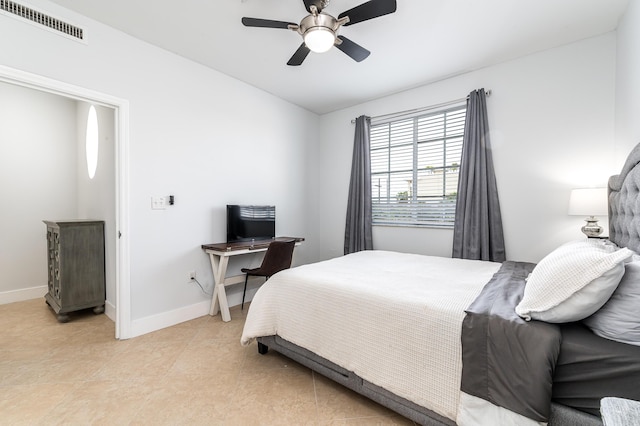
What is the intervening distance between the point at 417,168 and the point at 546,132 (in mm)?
1355

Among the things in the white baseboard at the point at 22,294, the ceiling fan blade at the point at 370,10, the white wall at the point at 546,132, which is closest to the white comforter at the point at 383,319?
the white wall at the point at 546,132

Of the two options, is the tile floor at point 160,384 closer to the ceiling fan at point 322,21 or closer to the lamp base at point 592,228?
the lamp base at point 592,228

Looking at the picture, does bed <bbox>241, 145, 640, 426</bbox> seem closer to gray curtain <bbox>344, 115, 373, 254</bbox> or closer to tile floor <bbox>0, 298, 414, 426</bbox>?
tile floor <bbox>0, 298, 414, 426</bbox>

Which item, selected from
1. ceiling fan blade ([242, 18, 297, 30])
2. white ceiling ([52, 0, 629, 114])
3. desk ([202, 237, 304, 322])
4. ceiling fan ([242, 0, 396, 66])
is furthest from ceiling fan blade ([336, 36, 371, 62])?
desk ([202, 237, 304, 322])

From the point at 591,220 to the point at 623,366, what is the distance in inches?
75.0

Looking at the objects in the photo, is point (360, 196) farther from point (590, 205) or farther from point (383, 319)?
point (383, 319)

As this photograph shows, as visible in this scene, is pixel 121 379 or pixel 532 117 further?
pixel 532 117

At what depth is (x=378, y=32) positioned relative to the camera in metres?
2.49

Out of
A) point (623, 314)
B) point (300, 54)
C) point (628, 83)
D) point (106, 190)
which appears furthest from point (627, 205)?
point (106, 190)

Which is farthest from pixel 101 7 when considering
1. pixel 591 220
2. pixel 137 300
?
pixel 591 220

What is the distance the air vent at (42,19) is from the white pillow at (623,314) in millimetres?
3769

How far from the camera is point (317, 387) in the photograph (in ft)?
6.09

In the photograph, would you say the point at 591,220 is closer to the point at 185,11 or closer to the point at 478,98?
the point at 478,98

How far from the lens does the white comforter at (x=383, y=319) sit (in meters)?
1.34
